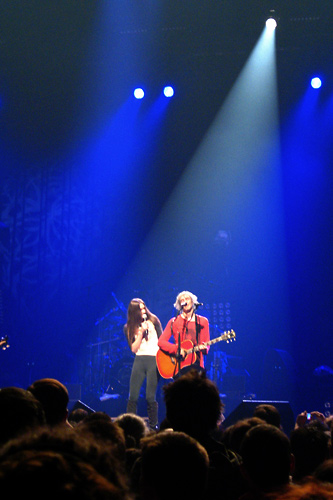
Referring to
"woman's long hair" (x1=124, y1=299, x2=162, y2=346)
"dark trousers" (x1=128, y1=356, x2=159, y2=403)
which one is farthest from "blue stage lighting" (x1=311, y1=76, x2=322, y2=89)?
"dark trousers" (x1=128, y1=356, x2=159, y2=403)

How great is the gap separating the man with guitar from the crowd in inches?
151

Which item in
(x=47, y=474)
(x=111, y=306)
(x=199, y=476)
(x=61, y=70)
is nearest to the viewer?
(x=47, y=474)

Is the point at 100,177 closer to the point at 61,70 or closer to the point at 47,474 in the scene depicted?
the point at 61,70

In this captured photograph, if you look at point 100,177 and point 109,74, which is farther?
point 100,177

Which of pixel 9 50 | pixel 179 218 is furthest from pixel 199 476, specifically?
pixel 179 218

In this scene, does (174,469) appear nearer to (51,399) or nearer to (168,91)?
(51,399)

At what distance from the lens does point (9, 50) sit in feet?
40.2

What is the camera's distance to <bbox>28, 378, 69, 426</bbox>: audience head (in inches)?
134

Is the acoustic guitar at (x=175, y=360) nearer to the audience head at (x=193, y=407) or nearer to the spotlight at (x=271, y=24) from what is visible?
the audience head at (x=193, y=407)

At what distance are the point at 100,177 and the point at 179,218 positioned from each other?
8.09 ft

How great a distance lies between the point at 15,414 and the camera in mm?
2314

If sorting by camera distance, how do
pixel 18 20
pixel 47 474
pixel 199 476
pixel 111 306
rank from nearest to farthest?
pixel 47 474, pixel 199 476, pixel 18 20, pixel 111 306

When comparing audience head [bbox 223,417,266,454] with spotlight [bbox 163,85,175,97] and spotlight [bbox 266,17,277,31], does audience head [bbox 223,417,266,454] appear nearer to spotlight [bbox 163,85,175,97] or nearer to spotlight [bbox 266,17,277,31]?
spotlight [bbox 266,17,277,31]

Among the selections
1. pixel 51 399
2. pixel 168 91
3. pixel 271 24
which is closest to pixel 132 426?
pixel 51 399
